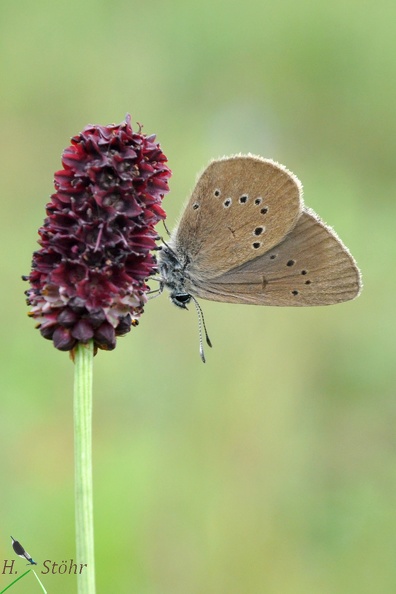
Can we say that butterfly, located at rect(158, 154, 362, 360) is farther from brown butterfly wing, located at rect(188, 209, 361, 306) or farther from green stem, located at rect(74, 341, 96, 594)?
green stem, located at rect(74, 341, 96, 594)

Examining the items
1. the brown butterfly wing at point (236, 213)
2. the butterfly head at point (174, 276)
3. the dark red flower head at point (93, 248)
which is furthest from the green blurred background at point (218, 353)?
the dark red flower head at point (93, 248)

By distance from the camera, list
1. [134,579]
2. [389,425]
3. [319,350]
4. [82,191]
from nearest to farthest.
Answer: [82,191] → [134,579] → [389,425] → [319,350]

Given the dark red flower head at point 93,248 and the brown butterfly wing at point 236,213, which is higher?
the brown butterfly wing at point 236,213

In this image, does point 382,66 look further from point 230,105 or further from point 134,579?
point 134,579

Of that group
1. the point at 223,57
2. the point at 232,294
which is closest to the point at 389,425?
the point at 232,294

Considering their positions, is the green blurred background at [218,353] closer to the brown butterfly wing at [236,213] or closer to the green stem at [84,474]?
the brown butterfly wing at [236,213]
